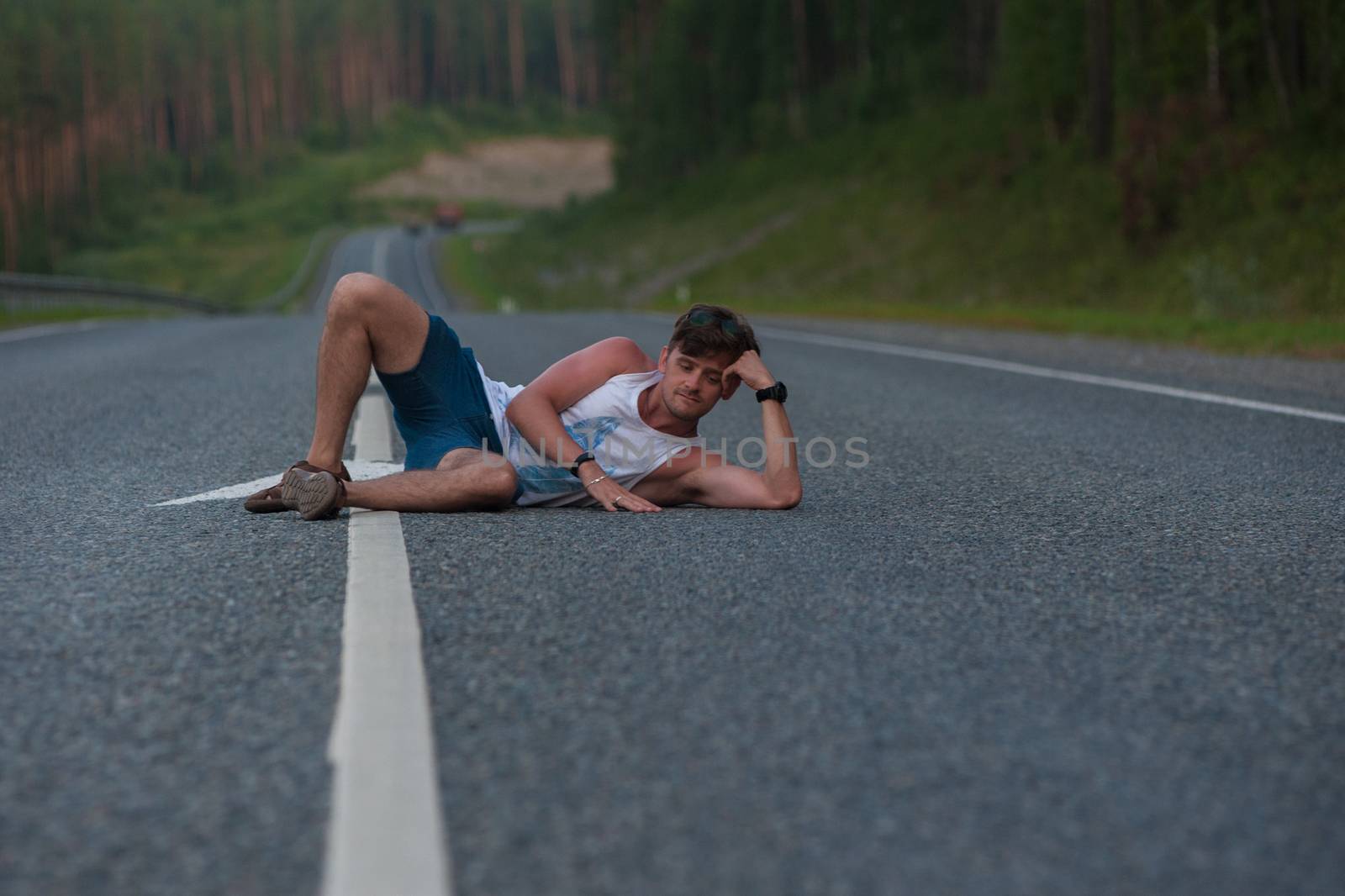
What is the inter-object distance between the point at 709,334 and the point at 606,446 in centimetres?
61

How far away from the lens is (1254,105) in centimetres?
2973

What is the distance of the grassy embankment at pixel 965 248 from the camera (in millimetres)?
19625

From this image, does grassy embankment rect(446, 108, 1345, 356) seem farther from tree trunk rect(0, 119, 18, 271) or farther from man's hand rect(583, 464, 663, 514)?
tree trunk rect(0, 119, 18, 271)

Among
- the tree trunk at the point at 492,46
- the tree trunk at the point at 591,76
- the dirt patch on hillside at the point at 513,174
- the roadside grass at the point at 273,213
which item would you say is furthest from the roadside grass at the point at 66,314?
the tree trunk at the point at 492,46

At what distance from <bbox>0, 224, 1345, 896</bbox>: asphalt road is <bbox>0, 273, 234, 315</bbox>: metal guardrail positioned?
1886 centimetres

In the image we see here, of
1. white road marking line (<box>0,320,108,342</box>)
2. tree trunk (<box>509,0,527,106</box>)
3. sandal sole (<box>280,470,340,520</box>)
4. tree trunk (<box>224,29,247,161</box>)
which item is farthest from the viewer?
tree trunk (<box>509,0,527,106</box>)

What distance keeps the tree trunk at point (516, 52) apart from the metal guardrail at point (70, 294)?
87301 mm

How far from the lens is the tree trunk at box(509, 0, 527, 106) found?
122562mm

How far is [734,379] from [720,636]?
200 centimetres

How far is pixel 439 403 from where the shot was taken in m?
5.40

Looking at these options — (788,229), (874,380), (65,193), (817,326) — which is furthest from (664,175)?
(874,380)

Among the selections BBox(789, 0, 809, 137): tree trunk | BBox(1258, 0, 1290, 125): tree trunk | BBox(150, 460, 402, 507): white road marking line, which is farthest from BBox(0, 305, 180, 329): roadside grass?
BBox(789, 0, 809, 137): tree trunk

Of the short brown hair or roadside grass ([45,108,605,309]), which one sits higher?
roadside grass ([45,108,605,309])

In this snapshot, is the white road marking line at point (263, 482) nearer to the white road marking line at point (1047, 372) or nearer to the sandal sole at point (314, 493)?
the sandal sole at point (314, 493)
